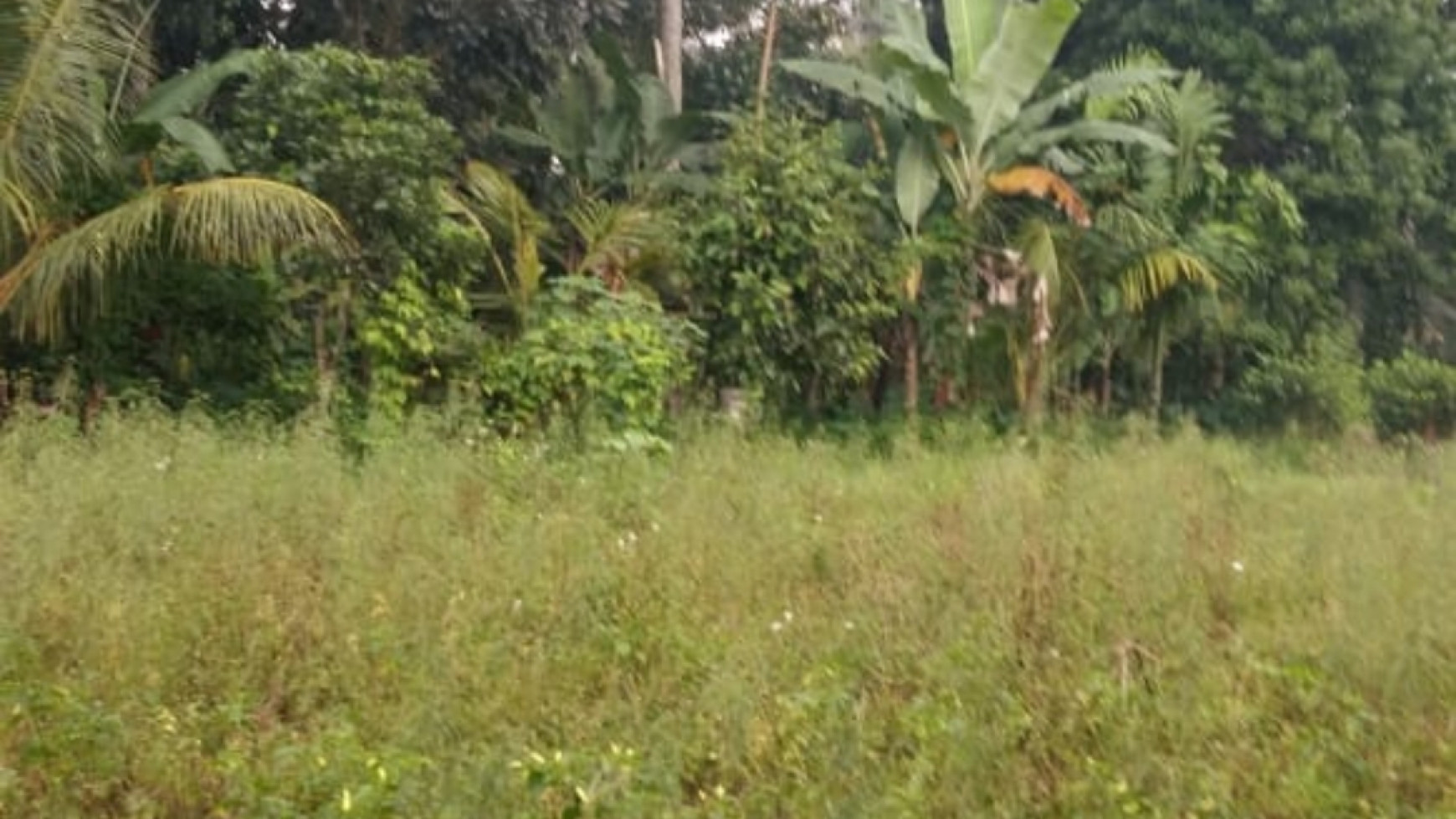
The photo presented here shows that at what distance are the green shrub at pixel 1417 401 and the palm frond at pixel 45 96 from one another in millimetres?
10751

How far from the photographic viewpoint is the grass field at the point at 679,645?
4.29 metres

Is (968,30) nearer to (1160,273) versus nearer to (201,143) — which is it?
(1160,273)

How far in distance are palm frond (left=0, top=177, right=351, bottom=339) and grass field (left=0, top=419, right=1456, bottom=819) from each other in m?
1.60

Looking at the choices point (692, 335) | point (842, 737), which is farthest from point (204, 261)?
point (842, 737)

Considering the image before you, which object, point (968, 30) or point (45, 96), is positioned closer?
point (45, 96)

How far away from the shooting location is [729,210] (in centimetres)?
1052

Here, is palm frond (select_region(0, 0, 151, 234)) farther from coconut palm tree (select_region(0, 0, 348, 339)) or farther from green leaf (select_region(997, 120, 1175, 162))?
green leaf (select_region(997, 120, 1175, 162))

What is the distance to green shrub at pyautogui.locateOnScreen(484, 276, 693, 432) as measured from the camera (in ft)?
29.3

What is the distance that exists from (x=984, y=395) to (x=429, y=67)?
4.64 m

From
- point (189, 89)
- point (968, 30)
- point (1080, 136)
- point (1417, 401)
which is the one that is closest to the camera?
point (189, 89)

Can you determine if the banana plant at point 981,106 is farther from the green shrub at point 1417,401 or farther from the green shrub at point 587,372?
the green shrub at point 1417,401

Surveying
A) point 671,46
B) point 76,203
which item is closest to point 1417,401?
point 671,46

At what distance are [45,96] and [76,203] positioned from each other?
3.65 ft

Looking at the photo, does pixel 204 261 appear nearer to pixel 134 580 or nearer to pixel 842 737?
pixel 134 580
